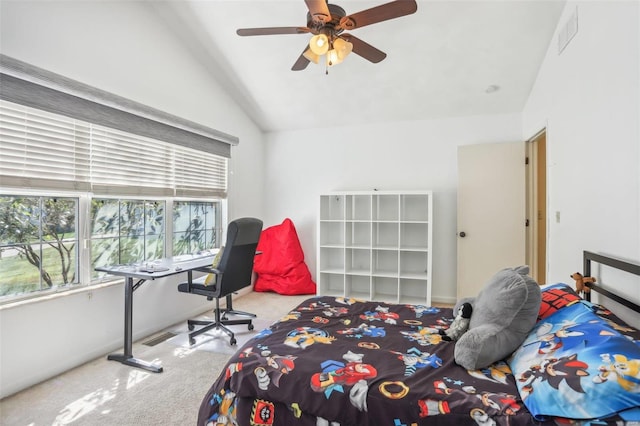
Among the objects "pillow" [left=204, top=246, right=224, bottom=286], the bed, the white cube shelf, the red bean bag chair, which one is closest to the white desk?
"pillow" [left=204, top=246, right=224, bottom=286]

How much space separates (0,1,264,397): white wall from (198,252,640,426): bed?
1616 mm

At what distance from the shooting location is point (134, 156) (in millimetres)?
2949

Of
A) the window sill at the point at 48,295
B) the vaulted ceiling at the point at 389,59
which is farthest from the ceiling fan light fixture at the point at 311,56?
the window sill at the point at 48,295

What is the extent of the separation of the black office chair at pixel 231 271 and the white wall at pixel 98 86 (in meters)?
0.53

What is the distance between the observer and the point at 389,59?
3262 mm

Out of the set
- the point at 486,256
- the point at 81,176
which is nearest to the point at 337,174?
the point at 486,256

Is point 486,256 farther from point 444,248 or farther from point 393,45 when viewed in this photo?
point 393,45

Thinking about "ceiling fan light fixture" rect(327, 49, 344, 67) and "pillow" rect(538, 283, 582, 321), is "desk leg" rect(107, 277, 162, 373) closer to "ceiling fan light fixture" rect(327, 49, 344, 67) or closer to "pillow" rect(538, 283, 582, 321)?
"ceiling fan light fixture" rect(327, 49, 344, 67)

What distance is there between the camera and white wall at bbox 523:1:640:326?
61.1 inches

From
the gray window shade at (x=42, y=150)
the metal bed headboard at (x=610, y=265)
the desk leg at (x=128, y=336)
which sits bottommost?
the desk leg at (x=128, y=336)

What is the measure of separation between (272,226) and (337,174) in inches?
49.7

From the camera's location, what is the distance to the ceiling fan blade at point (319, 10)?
1.74 metres

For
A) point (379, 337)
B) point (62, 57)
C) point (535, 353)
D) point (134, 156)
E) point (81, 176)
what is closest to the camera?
point (535, 353)

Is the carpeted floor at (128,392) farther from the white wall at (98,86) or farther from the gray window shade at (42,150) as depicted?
the gray window shade at (42,150)
